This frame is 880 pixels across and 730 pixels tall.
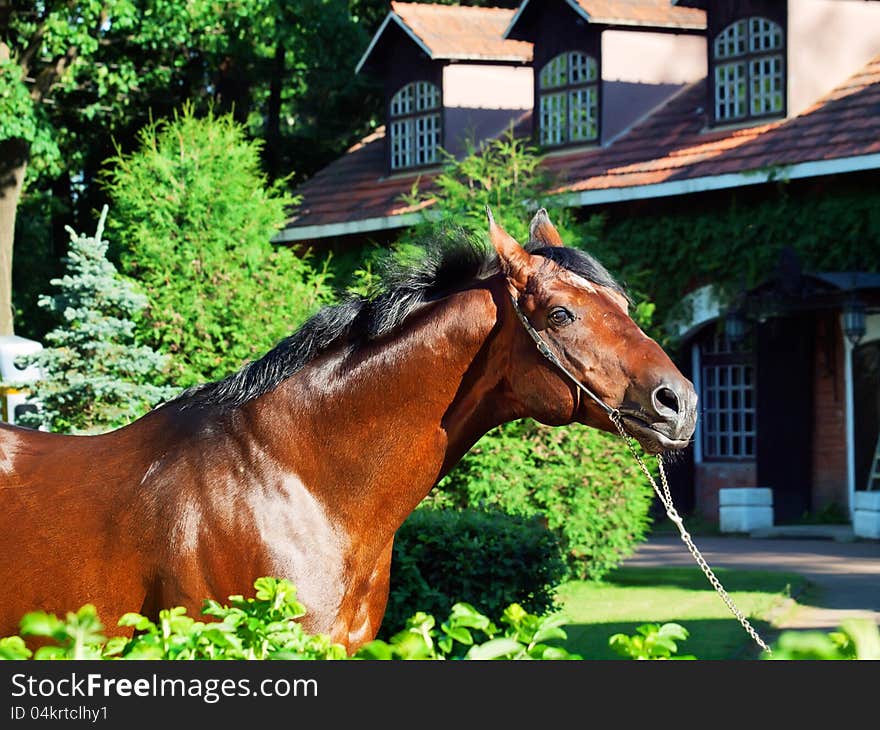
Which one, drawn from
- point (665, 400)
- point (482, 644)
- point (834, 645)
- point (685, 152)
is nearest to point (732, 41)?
point (685, 152)

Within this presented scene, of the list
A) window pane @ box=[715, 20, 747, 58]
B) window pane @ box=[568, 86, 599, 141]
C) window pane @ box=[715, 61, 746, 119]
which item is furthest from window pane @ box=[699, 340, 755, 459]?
window pane @ box=[715, 20, 747, 58]

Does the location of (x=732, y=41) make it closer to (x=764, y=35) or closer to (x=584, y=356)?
(x=764, y=35)

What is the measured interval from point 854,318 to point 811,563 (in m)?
3.35

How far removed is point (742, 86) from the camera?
Answer: 1747 cm

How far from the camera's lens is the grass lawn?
878cm

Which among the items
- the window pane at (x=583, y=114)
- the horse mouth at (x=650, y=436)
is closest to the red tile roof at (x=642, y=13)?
the window pane at (x=583, y=114)

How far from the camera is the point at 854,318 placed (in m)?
15.2

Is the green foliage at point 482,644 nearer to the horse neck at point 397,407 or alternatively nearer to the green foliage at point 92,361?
the horse neck at point 397,407

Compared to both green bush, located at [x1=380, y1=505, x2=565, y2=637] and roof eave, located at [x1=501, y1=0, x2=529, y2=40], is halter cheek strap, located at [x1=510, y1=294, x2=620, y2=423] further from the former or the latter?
roof eave, located at [x1=501, y1=0, x2=529, y2=40]

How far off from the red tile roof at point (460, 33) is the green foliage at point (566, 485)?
1068cm

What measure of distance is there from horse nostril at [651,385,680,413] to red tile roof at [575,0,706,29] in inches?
611

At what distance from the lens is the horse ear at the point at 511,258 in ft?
13.2
